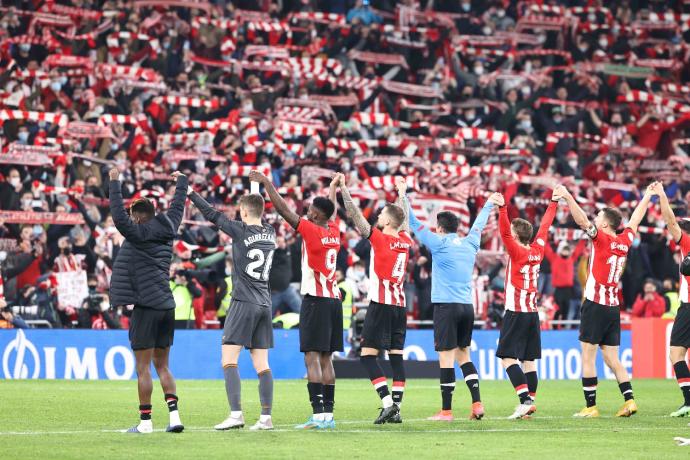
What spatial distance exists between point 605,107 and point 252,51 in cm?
1065

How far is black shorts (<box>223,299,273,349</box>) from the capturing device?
44.4 feet

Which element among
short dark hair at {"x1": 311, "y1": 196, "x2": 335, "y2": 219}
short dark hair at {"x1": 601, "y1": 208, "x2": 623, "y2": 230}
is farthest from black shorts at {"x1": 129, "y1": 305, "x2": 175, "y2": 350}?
short dark hair at {"x1": 601, "y1": 208, "x2": 623, "y2": 230}

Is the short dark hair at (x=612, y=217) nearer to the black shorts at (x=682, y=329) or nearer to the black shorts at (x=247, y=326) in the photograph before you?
the black shorts at (x=682, y=329)

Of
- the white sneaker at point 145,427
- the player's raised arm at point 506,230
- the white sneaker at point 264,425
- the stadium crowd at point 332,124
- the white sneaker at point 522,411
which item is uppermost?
the stadium crowd at point 332,124

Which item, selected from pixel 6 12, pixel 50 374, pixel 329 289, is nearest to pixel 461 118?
pixel 6 12

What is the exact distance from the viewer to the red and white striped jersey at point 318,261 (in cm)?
1409

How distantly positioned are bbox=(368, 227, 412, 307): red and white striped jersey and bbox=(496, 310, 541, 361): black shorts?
5.99 feet

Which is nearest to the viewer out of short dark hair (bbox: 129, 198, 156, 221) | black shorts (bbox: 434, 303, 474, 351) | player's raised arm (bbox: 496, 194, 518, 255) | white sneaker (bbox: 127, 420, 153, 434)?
white sneaker (bbox: 127, 420, 153, 434)

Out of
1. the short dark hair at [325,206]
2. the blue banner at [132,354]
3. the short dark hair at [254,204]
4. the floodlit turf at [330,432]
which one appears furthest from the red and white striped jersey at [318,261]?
the blue banner at [132,354]

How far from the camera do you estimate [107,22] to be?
3162 centimetres

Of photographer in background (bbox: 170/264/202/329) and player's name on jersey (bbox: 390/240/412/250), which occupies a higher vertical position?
player's name on jersey (bbox: 390/240/412/250)

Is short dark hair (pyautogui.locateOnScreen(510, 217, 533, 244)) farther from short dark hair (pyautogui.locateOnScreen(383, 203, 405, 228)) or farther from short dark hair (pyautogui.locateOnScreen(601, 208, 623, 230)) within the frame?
short dark hair (pyautogui.locateOnScreen(383, 203, 405, 228))

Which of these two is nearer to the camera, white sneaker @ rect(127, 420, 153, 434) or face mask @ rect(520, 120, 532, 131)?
white sneaker @ rect(127, 420, 153, 434)

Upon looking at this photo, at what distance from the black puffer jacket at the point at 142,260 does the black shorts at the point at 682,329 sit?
705cm
